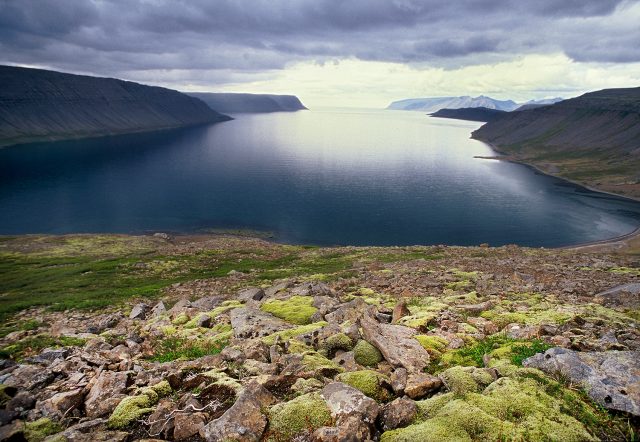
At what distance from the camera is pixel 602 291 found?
27.2 m

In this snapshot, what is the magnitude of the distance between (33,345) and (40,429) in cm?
1409

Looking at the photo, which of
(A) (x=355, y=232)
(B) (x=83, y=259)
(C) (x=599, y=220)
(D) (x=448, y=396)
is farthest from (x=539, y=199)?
(D) (x=448, y=396)

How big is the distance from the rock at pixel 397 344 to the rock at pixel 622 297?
576 inches

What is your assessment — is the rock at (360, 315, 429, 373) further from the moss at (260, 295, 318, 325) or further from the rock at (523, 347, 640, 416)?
the moss at (260, 295, 318, 325)

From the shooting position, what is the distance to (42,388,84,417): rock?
41.2 ft

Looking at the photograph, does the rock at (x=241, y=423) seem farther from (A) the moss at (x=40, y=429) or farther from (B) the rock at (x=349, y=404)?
(A) the moss at (x=40, y=429)

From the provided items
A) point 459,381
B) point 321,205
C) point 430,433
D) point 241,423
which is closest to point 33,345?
point 241,423

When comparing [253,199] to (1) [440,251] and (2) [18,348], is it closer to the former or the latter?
(1) [440,251]

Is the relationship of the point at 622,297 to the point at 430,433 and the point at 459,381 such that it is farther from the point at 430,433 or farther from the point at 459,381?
the point at 430,433

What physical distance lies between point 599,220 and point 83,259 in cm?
13994

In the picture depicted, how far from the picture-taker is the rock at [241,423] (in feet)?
33.7

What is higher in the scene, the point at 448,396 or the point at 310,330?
the point at 448,396

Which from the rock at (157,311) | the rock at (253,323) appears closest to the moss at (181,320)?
the rock at (253,323)

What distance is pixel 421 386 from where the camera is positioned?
38.4ft
